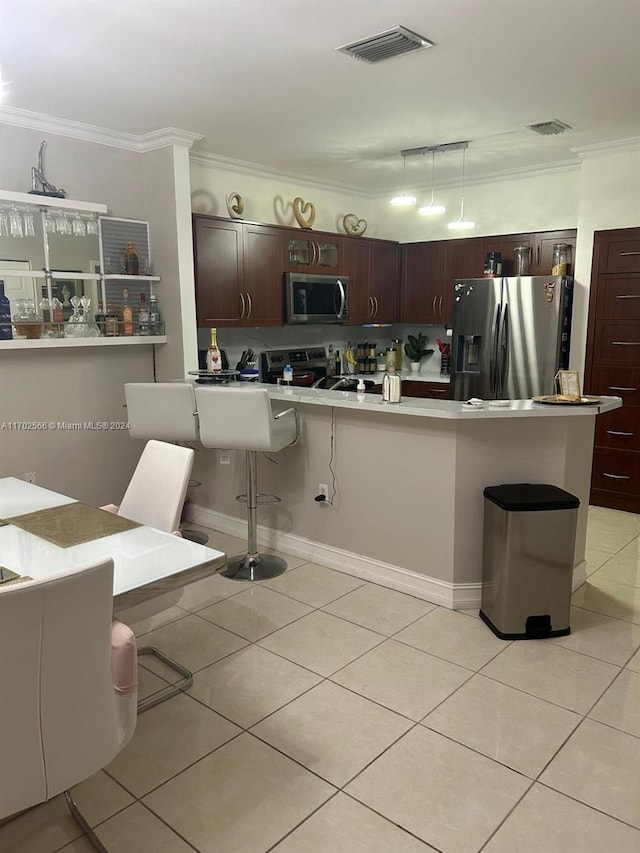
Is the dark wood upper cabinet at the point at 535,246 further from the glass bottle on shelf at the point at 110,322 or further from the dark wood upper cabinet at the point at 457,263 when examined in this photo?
the glass bottle on shelf at the point at 110,322

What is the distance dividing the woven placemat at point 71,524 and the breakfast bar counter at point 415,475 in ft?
4.78

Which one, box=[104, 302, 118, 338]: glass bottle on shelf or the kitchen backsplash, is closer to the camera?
box=[104, 302, 118, 338]: glass bottle on shelf

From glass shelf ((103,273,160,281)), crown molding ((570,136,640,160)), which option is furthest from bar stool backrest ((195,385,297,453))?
crown molding ((570,136,640,160))

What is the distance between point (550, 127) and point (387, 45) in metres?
1.79

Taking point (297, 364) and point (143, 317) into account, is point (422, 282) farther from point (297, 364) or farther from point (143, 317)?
point (143, 317)

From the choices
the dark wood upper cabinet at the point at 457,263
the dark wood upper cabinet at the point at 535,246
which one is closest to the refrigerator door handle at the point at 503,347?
the dark wood upper cabinet at the point at 535,246

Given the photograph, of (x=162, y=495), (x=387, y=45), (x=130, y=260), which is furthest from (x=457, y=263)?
(x=162, y=495)

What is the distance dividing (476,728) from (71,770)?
4.77ft

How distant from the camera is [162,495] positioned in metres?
2.54

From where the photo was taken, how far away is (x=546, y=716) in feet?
7.79

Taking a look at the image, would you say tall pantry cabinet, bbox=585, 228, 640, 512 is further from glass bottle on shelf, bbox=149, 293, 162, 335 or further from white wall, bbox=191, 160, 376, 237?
glass bottle on shelf, bbox=149, 293, 162, 335

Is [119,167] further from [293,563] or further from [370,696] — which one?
[370,696]

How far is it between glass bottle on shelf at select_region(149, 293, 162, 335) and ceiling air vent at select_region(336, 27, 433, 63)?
212 centimetres

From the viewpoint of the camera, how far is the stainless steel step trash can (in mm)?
2816
